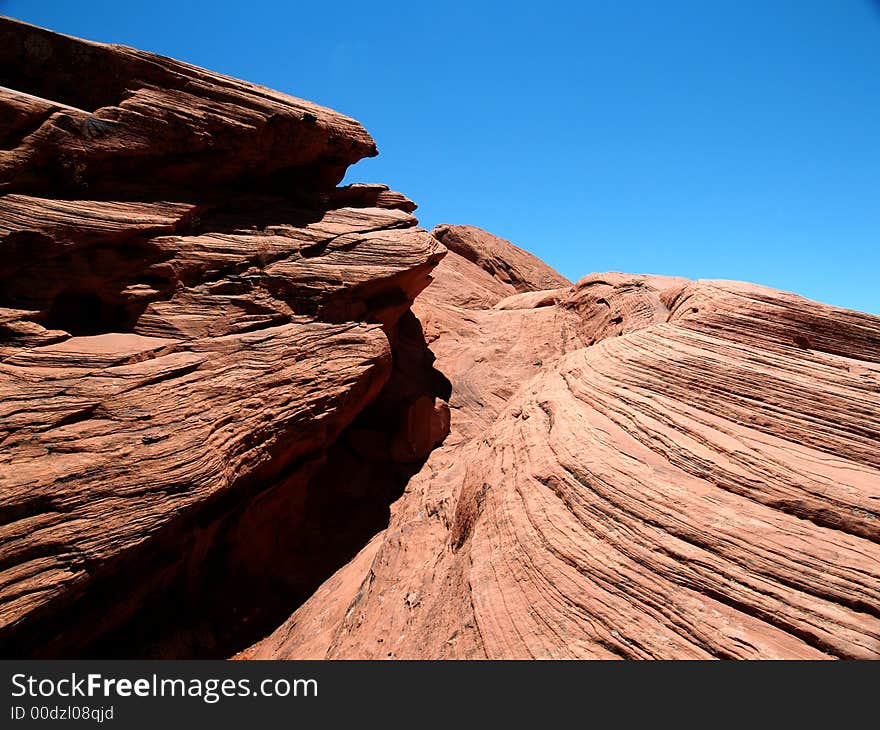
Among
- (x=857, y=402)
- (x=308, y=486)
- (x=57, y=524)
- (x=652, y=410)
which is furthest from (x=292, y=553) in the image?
(x=857, y=402)

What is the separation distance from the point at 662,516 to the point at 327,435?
760 centimetres

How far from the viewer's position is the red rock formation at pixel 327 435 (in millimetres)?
5930

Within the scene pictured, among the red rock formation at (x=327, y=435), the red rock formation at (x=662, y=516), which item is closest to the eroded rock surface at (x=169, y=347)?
the red rock formation at (x=327, y=435)

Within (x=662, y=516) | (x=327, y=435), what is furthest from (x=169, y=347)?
(x=662, y=516)

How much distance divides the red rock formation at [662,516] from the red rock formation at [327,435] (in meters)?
0.03

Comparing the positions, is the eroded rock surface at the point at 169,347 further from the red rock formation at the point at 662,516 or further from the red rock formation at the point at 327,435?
the red rock formation at the point at 662,516

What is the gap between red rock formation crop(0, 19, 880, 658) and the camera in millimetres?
5930

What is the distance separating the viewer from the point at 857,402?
7.23 meters

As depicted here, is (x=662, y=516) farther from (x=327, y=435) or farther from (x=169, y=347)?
(x=169, y=347)

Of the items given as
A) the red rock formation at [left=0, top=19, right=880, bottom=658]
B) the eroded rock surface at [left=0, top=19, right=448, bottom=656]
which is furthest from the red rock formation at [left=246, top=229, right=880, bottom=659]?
the eroded rock surface at [left=0, top=19, right=448, bottom=656]

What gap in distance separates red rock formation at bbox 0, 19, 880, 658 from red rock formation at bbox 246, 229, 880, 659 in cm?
3

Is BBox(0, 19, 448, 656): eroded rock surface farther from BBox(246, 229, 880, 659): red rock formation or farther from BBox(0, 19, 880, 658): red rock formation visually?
BBox(246, 229, 880, 659): red rock formation

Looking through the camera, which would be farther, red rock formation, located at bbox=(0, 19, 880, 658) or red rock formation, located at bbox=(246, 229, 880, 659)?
red rock formation, located at bbox=(0, 19, 880, 658)

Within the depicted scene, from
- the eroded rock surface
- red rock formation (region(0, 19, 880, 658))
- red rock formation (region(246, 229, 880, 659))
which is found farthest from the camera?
the eroded rock surface
